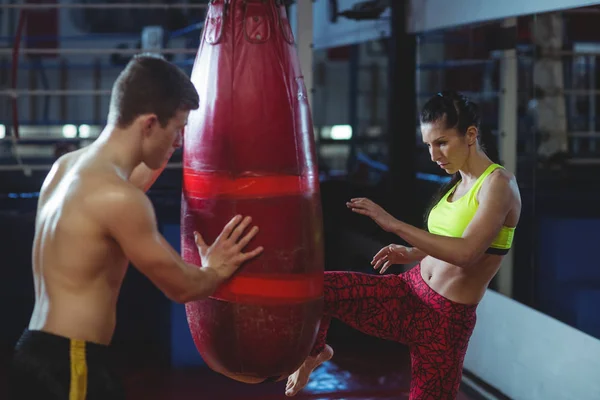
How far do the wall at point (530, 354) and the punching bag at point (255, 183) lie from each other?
144cm

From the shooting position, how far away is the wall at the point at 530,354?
323cm

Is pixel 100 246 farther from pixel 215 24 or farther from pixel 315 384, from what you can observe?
pixel 315 384

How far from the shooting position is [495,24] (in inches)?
162

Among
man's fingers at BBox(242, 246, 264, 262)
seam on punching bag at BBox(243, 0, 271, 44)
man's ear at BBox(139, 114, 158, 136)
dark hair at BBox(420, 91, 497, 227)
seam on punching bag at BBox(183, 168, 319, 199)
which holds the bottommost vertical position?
man's fingers at BBox(242, 246, 264, 262)

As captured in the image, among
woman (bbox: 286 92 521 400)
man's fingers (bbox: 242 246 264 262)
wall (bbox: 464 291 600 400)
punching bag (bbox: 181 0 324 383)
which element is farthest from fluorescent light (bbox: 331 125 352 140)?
man's fingers (bbox: 242 246 264 262)

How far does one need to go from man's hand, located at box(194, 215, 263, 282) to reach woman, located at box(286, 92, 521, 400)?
13.6 inches

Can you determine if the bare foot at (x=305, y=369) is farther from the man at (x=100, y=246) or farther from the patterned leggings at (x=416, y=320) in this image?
the man at (x=100, y=246)

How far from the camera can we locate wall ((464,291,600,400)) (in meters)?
3.23

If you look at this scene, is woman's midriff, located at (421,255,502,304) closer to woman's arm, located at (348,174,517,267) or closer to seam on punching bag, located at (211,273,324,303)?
woman's arm, located at (348,174,517,267)

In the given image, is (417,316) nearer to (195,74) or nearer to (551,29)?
(195,74)

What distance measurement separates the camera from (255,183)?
7.09 ft

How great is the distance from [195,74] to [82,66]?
271 inches

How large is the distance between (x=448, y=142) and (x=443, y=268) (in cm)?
38

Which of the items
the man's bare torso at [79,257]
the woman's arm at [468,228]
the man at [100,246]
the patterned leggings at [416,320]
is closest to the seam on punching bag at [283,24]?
the man at [100,246]
